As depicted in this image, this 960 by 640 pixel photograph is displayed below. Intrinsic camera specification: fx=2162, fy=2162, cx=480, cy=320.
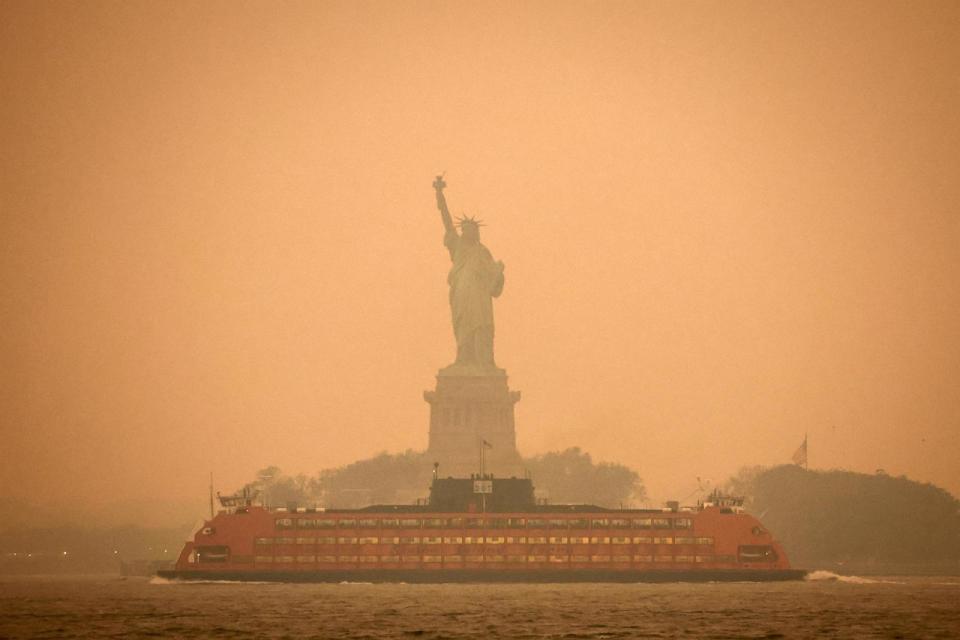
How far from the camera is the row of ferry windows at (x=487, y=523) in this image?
16900cm

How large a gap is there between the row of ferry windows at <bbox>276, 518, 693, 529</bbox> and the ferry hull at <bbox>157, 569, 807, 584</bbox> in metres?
3.74

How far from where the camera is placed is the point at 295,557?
16788cm

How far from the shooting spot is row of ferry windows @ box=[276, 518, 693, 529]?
169 meters

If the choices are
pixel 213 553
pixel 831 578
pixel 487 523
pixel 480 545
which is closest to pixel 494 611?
pixel 480 545

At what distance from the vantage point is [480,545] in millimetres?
168625

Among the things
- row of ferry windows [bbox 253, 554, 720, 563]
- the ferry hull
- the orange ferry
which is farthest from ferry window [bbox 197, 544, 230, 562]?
row of ferry windows [bbox 253, 554, 720, 563]

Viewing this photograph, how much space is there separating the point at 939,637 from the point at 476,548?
2252 inches

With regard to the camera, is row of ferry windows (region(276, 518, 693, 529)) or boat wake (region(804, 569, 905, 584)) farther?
boat wake (region(804, 569, 905, 584))

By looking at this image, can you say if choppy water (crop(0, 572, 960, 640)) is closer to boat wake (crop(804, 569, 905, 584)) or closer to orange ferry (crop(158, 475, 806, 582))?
boat wake (crop(804, 569, 905, 584))

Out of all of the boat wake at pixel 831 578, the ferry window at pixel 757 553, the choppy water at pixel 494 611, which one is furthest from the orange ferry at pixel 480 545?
the boat wake at pixel 831 578

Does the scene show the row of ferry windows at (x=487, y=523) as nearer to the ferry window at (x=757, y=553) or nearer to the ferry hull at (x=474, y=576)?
the ferry hull at (x=474, y=576)

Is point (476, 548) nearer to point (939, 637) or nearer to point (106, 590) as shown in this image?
point (106, 590)

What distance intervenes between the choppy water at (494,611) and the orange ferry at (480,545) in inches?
58.3

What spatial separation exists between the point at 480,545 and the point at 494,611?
112 ft
